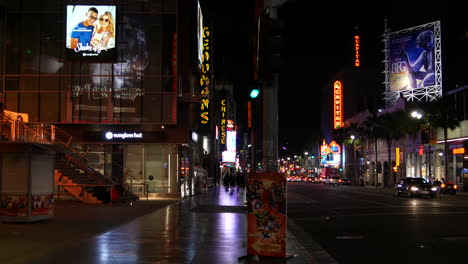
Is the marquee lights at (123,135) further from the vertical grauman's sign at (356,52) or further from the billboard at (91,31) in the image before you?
the vertical grauman's sign at (356,52)

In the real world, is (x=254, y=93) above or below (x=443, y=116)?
below

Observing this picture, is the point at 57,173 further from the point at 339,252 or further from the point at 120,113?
the point at 339,252

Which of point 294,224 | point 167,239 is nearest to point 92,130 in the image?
point 294,224

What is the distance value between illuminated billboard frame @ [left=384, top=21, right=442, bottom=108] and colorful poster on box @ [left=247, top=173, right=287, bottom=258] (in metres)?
65.7

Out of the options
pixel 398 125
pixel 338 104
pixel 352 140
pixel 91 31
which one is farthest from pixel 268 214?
pixel 338 104

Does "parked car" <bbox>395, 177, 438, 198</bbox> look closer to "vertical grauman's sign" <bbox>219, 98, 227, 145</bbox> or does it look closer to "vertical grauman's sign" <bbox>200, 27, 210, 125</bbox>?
"vertical grauman's sign" <bbox>200, 27, 210, 125</bbox>

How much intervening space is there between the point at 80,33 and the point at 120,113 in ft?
18.5

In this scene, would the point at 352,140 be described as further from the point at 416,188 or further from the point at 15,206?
the point at 15,206

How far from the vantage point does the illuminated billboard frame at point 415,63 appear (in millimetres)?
75375

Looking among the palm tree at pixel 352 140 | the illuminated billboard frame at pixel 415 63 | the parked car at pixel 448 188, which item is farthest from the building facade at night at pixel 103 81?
the palm tree at pixel 352 140

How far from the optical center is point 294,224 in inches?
828

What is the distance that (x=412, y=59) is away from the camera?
7950cm

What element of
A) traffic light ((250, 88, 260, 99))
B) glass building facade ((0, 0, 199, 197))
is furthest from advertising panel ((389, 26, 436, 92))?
traffic light ((250, 88, 260, 99))

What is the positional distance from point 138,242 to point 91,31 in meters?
22.2
